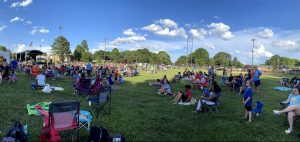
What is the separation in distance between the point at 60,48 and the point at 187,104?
80218 mm

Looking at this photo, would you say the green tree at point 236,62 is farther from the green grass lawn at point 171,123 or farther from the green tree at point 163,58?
the green grass lawn at point 171,123

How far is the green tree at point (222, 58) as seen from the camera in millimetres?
127081

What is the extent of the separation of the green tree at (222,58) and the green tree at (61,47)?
74.5 m

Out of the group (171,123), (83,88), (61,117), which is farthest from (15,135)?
(83,88)

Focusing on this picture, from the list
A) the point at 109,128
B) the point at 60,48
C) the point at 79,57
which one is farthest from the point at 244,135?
the point at 79,57

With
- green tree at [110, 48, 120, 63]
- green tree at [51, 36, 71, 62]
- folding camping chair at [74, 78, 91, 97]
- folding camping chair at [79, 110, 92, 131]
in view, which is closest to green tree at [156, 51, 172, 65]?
green tree at [110, 48, 120, 63]

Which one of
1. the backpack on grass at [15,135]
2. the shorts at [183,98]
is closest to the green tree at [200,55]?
the shorts at [183,98]

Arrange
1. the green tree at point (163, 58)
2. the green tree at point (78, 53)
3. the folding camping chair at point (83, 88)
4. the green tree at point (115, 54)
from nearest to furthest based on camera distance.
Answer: the folding camping chair at point (83, 88)
the green tree at point (78, 53)
the green tree at point (115, 54)
the green tree at point (163, 58)

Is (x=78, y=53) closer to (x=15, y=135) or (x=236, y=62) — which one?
(x=236, y=62)

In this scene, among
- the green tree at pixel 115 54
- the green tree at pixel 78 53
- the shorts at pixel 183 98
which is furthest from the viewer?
the green tree at pixel 115 54

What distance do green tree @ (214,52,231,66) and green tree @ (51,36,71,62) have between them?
74.5 m

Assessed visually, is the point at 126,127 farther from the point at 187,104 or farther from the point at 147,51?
the point at 147,51

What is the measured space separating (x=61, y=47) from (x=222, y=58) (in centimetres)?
8093

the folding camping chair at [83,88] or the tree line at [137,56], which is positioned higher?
the tree line at [137,56]
